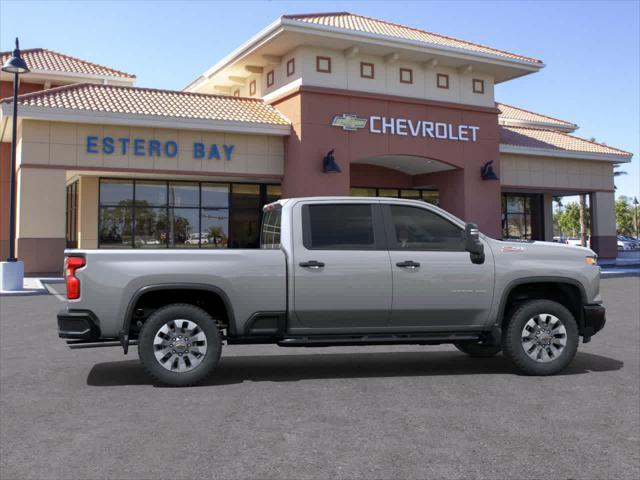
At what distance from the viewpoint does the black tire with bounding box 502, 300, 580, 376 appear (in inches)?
282

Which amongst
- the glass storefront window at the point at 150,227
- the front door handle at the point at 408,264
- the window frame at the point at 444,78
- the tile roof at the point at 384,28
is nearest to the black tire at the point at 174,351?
the front door handle at the point at 408,264

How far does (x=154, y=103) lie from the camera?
969 inches

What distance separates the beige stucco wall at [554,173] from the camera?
1209 inches

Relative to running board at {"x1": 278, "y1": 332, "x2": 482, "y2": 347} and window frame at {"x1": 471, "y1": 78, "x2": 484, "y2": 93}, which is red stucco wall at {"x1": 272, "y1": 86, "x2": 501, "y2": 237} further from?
running board at {"x1": 278, "y1": 332, "x2": 482, "y2": 347}

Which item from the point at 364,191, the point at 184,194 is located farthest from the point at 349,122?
the point at 184,194

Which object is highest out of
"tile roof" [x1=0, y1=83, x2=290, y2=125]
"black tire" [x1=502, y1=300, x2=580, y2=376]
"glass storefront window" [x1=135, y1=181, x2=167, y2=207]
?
"tile roof" [x1=0, y1=83, x2=290, y2=125]

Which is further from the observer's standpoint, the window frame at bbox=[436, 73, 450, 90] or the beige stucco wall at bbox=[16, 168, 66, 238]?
the window frame at bbox=[436, 73, 450, 90]

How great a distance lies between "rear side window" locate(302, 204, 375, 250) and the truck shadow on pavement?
5.03 feet

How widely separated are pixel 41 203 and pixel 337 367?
58.9 ft

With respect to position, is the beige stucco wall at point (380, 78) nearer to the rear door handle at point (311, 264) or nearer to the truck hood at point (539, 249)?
the truck hood at point (539, 249)

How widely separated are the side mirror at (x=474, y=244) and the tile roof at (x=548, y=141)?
2470cm

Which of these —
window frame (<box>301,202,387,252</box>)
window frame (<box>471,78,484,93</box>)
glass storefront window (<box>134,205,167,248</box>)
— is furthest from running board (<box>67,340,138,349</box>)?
window frame (<box>471,78,484,93</box>)

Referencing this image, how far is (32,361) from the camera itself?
8.09 metres

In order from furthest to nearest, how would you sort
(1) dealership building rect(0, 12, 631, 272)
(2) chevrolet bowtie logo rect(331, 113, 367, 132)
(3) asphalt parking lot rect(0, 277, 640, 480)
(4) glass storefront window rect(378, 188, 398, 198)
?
1. (4) glass storefront window rect(378, 188, 398, 198)
2. (2) chevrolet bowtie logo rect(331, 113, 367, 132)
3. (1) dealership building rect(0, 12, 631, 272)
4. (3) asphalt parking lot rect(0, 277, 640, 480)
